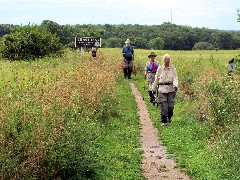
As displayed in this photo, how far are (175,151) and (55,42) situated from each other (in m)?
15.7

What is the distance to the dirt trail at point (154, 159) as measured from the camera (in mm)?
9138

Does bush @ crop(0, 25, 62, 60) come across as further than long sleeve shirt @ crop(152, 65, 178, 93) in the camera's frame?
Yes

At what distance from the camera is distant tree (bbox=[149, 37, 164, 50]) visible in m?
88.0

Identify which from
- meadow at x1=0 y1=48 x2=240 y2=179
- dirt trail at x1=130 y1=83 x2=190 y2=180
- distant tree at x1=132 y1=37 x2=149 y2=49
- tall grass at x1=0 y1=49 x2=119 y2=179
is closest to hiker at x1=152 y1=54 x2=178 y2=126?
meadow at x1=0 y1=48 x2=240 y2=179

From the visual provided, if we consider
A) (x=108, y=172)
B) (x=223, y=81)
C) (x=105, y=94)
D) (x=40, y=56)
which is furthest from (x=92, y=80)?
(x=40, y=56)

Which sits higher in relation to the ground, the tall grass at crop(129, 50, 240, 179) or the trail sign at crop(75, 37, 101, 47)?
the trail sign at crop(75, 37, 101, 47)

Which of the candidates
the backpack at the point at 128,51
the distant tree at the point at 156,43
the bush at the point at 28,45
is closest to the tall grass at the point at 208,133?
the backpack at the point at 128,51

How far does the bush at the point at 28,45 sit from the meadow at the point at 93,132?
878cm

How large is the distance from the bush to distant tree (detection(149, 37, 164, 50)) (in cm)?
6282

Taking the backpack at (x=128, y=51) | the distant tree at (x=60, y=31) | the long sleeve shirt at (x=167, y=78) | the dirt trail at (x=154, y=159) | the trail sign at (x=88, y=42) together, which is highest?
the distant tree at (x=60, y=31)

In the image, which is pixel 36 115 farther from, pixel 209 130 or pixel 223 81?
pixel 223 81

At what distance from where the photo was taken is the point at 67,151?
7.81 m

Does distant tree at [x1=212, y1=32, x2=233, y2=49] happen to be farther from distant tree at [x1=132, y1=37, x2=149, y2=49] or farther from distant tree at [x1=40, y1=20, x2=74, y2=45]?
distant tree at [x1=40, y1=20, x2=74, y2=45]

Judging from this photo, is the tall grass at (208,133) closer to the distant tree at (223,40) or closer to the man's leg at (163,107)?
the man's leg at (163,107)
